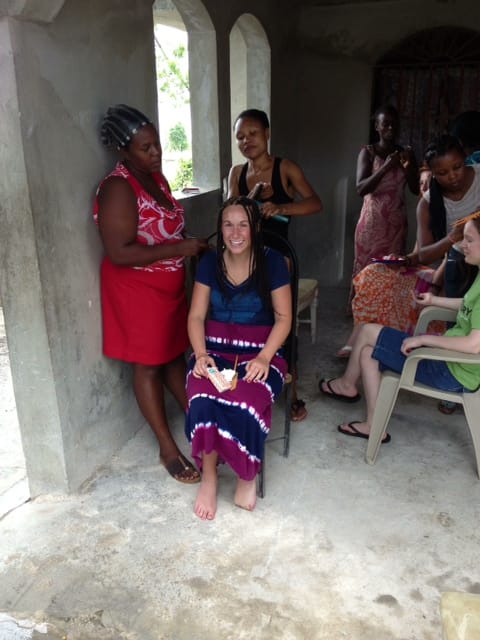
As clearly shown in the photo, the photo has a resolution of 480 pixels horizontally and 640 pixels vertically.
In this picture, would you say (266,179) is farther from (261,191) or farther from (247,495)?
(247,495)

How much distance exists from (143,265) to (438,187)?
176cm

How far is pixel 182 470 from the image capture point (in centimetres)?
284

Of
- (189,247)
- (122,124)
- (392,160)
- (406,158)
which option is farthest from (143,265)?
(406,158)

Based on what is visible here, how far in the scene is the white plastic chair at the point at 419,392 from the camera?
2633 mm

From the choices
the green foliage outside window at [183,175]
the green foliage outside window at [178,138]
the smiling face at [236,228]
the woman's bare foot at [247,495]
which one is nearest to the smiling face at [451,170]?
the smiling face at [236,228]

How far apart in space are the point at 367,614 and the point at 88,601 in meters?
0.98

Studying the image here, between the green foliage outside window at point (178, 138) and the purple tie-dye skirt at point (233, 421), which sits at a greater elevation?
the green foliage outside window at point (178, 138)

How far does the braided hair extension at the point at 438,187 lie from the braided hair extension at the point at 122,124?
156 cm

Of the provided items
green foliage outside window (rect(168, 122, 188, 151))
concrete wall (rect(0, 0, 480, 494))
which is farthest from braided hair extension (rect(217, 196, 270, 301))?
green foliage outside window (rect(168, 122, 188, 151))

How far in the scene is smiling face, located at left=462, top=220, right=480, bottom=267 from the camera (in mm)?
2619

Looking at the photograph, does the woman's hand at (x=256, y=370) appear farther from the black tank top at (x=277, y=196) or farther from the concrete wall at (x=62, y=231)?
the black tank top at (x=277, y=196)

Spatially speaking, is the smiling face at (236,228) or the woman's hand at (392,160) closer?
the smiling face at (236,228)

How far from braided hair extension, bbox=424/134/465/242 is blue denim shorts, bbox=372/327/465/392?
761 mm

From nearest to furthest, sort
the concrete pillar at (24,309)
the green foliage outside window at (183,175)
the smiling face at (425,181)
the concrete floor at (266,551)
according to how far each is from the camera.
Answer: the concrete floor at (266,551), the concrete pillar at (24,309), the smiling face at (425,181), the green foliage outside window at (183,175)
